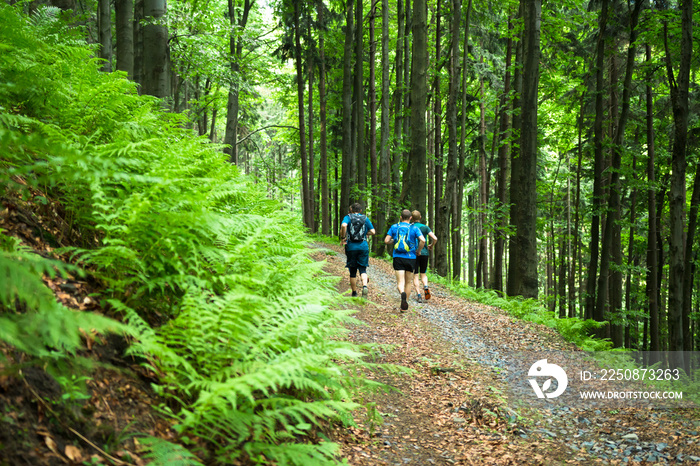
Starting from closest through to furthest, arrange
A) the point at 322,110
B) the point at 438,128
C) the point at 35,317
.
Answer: the point at 35,317 < the point at 438,128 < the point at 322,110

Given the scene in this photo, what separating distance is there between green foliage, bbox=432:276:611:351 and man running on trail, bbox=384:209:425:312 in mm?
3571

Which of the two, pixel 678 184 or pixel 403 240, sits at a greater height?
pixel 678 184

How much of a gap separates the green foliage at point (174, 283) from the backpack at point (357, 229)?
4.59m

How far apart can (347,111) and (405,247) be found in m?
11.1

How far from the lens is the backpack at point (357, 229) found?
30.8 feet

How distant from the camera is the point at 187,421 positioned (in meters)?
2.35

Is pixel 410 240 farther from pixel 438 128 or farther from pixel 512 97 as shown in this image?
pixel 438 128

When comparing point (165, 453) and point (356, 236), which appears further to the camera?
point (356, 236)

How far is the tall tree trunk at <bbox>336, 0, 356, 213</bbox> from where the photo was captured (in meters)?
18.5

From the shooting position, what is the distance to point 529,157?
467 inches

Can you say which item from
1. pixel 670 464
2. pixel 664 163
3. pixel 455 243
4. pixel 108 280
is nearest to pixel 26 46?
pixel 108 280

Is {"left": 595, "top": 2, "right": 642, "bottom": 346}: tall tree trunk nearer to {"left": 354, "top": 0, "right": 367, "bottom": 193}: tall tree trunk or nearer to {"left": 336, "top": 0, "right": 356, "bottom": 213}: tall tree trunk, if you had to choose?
{"left": 354, "top": 0, "right": 367, "bottom": 193}: tall tree trunk

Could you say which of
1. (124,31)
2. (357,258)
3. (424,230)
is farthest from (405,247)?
(124,31)

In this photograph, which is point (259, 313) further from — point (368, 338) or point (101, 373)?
point (368, 338)
